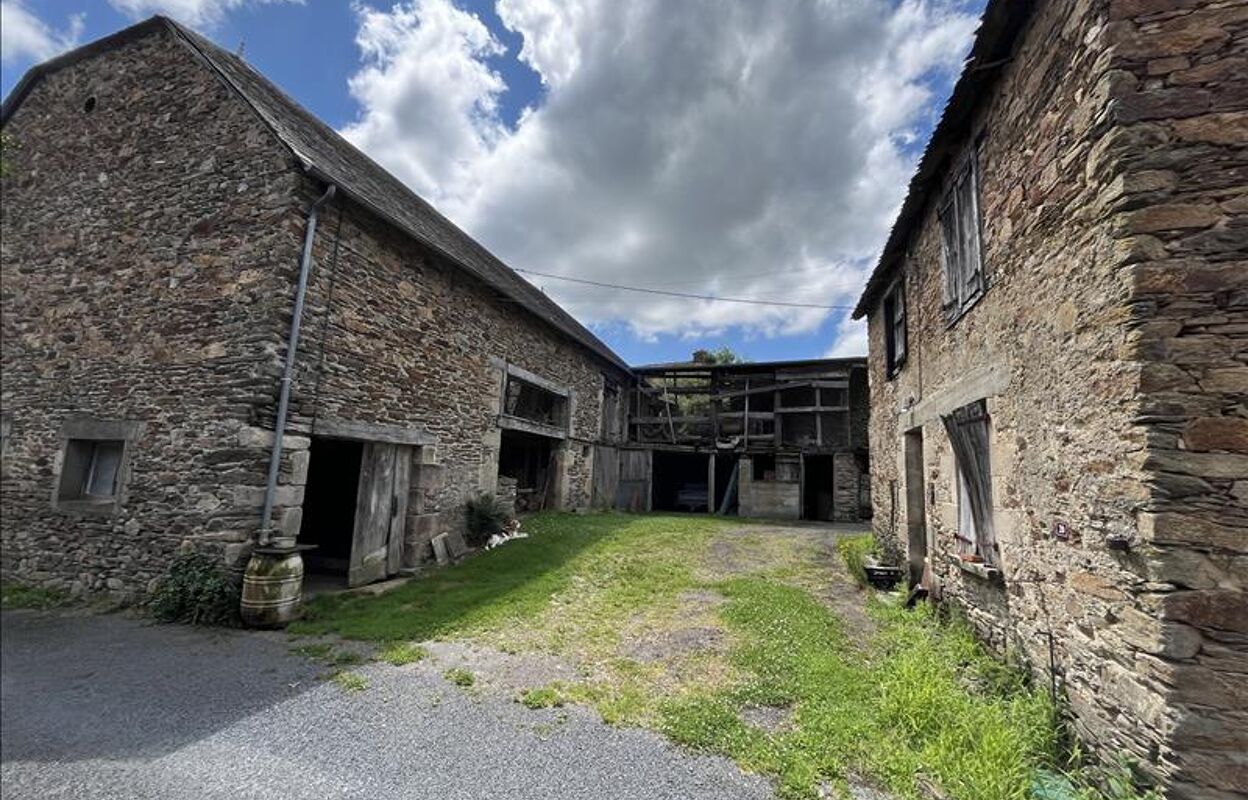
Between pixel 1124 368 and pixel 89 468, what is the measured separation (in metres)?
10.9

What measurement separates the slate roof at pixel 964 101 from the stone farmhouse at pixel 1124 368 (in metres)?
0.02

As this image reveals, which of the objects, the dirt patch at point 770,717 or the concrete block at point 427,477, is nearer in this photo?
the dirt patch at point 770,717

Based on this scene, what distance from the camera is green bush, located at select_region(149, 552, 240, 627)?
5543mm

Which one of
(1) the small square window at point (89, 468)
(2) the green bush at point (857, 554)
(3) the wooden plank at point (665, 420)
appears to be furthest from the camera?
(3) the wooden plank at point (665, 420)

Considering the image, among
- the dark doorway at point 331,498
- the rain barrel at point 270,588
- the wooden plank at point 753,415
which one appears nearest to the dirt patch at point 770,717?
the rain barrel at point 270,588

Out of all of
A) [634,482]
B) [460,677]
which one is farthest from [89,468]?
[634,482]

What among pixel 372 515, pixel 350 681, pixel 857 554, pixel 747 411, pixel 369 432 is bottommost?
pixel 350 681

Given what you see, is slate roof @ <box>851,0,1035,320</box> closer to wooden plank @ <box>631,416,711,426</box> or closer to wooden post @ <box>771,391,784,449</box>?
wooden post @ <box>771,391,784,449</box>

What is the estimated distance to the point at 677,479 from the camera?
21.5 meters

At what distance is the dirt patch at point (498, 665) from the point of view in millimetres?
4285

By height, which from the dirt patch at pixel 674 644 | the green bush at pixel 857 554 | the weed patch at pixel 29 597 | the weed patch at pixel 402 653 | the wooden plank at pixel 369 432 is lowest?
the weed patch at pixel 29 597

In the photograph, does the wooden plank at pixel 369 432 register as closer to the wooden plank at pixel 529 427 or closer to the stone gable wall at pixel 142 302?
the stone gable wall at pixel 142 302

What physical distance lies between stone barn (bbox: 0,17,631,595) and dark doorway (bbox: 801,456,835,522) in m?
13.5

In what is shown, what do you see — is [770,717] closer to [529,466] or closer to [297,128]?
[297,128]
